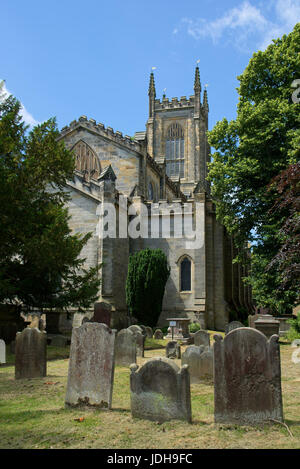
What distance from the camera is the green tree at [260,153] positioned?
19.8 m

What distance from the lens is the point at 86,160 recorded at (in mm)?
33125

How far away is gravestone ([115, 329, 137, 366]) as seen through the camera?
479 inches

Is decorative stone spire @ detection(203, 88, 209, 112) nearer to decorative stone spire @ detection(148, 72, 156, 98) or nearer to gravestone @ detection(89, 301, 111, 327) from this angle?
decorative stone spire @ detection(148, 72, 156, 98)

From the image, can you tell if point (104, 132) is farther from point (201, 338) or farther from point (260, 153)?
point (201, 338)

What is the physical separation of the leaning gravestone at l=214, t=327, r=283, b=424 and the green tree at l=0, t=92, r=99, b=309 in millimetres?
10506

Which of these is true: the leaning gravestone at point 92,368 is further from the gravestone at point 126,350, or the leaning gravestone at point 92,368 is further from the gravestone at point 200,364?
the gravestone at point 126,350

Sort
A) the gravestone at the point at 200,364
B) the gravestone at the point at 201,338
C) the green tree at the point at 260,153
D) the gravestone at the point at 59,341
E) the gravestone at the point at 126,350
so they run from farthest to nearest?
the green tree at the point at 260,153 → the gravestone at the point at 59,341 → the gravestone at the point at 201,338 → the gravestone at the point at 126,350 → the gravestone at the point at 200,364

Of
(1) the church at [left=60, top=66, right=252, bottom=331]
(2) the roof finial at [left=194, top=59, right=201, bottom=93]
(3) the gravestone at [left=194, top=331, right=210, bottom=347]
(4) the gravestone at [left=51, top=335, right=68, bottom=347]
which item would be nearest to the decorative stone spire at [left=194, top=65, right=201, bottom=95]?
(2) the roof finial at [left=194, top=59, right=201, bottom=93]

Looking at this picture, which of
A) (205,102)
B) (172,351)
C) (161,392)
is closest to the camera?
Answer: (161,392)

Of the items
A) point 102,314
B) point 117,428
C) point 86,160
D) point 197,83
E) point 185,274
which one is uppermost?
point 197,83

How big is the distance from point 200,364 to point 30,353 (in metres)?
3.76

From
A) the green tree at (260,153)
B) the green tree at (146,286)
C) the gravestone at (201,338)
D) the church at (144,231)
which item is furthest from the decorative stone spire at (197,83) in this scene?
the gravestone at (201,338)

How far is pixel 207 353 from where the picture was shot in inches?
375

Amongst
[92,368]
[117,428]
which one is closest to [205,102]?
[92,368]
